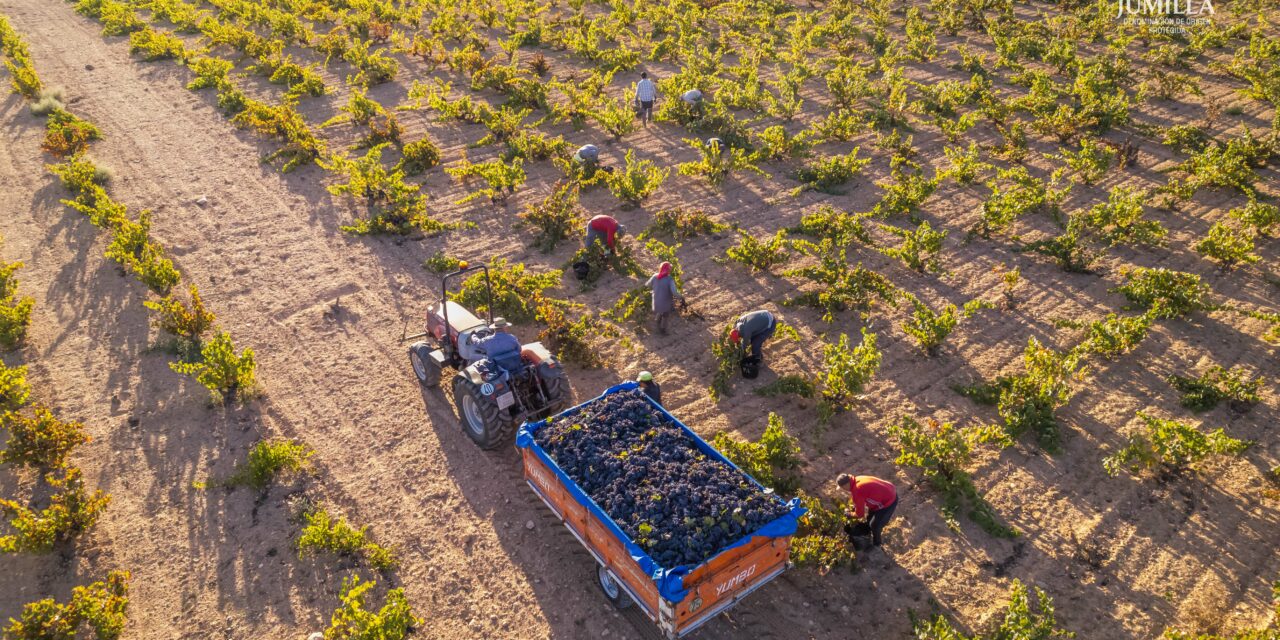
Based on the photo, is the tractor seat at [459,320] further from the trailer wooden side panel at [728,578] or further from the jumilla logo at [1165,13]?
the jumilla logo at [1165,13]

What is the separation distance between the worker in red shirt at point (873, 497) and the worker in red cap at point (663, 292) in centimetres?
371

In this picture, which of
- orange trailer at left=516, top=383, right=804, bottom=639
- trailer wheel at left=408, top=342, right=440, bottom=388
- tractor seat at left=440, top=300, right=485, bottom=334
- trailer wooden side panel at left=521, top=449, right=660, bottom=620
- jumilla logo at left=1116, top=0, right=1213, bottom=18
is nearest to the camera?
orange trailer at left=516, top=383, right=804, bottom=639

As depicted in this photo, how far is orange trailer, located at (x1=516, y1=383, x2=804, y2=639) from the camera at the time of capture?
5734 mm

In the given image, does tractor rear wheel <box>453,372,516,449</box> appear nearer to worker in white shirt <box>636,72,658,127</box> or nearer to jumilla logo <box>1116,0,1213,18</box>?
worker in white shirt <box>636,72,658,127</box>

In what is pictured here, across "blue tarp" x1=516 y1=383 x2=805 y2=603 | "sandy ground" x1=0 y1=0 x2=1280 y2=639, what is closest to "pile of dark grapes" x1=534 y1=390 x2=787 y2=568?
"blue tarp" x1=516 y1=383 x2=805 y2=603

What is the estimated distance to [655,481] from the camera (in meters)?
6.58

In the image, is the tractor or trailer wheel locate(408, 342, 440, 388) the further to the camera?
trailer wheel locate(408, 342, 440, 388)

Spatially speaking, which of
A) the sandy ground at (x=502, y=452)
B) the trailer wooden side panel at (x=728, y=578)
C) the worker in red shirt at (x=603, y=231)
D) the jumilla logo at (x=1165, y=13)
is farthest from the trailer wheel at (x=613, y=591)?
the jumilla logo at (x=1165, y=13)

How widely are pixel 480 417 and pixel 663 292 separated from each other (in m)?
3.06

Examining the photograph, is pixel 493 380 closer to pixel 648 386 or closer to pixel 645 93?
pixel 648 386

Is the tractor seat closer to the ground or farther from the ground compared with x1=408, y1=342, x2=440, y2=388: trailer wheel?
farther from the ground

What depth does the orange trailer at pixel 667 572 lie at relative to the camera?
5.73 meters

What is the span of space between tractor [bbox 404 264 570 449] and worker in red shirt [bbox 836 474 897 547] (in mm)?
3242

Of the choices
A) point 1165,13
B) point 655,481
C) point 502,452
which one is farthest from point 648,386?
point 1165,13
